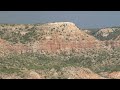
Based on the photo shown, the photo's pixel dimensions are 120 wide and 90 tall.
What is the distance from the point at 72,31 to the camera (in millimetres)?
69375
